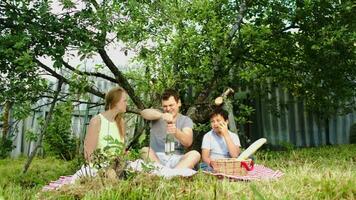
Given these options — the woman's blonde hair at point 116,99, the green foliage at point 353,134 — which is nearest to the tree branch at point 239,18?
the woman's blonde hair at point 116,99

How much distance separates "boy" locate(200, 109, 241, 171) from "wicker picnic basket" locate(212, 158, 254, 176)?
0.47m

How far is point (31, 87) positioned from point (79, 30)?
1.13 meters

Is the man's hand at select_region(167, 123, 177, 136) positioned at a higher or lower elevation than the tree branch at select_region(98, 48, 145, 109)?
lower

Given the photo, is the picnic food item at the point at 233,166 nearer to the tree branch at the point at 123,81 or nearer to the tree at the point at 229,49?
the tree at the point at 229,49

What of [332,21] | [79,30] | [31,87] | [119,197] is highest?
[332,21]

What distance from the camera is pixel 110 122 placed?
5195mm

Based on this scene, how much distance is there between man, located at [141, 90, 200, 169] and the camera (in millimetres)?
5320

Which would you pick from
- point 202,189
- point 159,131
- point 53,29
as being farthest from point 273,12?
point 202,189

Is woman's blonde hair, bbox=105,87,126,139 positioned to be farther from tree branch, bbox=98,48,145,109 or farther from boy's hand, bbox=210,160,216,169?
tree branch, bbox=98,48,145,109

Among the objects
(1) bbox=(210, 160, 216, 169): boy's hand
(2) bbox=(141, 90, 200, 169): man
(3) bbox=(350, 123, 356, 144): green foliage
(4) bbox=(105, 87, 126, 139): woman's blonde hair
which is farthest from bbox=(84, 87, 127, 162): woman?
(3) bbox=(350, 123, 356, 144): green foliage

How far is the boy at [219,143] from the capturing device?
18.7 ft

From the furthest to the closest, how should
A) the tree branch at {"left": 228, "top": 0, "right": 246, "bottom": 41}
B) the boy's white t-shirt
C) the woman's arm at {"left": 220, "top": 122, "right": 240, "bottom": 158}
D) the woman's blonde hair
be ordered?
the tree branch at {"left": 228, "top": 0, "right": 246, "bottom": 41}
the boy's white t-shirt
the woman's arm at {"left": 220, "top": 122, "right": 240, "bottom": 158}
the woman's blonde hair

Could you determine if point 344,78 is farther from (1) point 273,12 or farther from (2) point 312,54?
(1) point 273,12

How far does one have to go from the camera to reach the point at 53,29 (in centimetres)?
541
